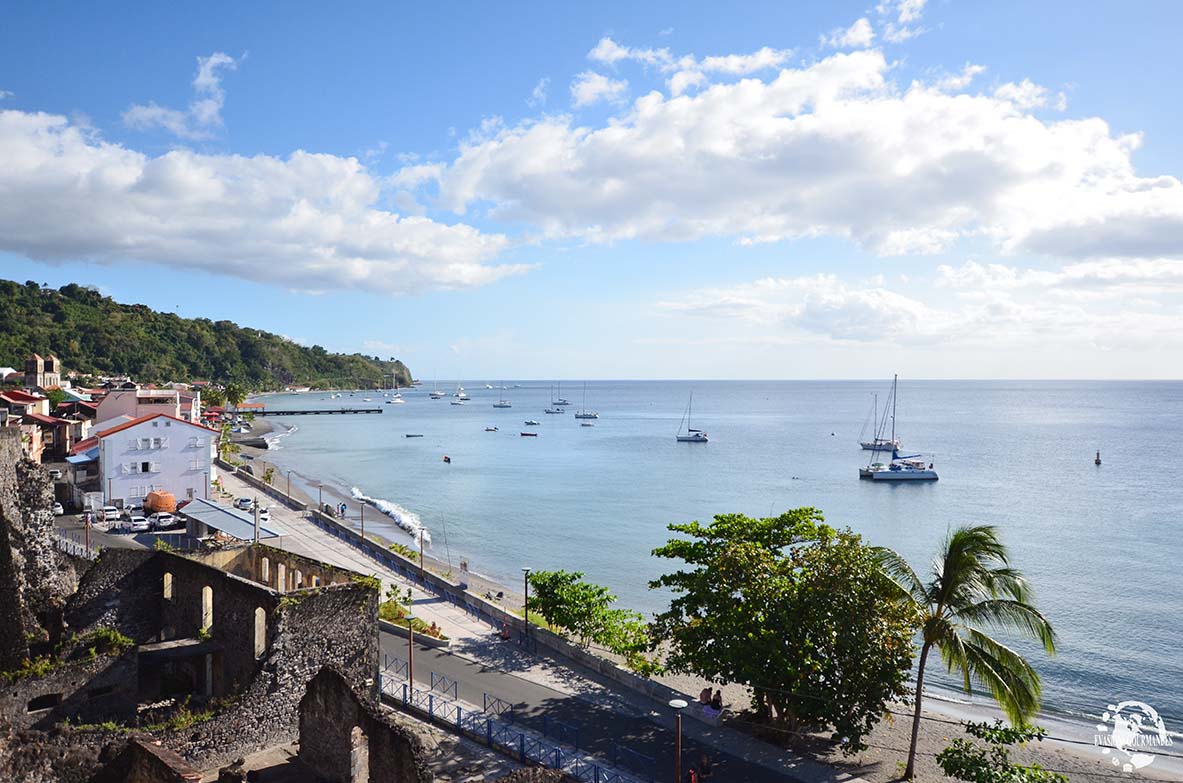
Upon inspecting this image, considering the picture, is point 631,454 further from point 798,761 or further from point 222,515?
point 798,761

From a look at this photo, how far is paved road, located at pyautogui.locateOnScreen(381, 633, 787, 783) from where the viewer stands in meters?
21.9

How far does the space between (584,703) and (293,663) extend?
10.0 meters

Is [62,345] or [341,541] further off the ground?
[62,345]

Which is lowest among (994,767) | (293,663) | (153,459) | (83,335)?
(994,767)

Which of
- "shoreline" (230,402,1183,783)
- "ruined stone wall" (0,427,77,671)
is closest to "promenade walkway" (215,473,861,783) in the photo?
"shoreline" (230,402,1183,783)

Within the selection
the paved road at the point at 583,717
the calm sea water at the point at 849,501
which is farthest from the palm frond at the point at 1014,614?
the calm sea water at the point at 849,501

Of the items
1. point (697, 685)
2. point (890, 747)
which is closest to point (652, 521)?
point (697, 685)

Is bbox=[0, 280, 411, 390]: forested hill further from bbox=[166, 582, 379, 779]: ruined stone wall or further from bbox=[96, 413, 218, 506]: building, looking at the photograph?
bbox=[166, 582, 379, 779]: ruined stone wall

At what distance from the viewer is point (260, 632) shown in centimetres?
2130

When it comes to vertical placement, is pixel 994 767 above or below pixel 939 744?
above

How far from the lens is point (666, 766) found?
21.9m

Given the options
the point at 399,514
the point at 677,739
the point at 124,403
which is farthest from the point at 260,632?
the point at 124,403

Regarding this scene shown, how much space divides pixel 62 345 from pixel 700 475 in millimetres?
135219

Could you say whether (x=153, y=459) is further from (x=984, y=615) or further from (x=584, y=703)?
(x=984, y=615)
